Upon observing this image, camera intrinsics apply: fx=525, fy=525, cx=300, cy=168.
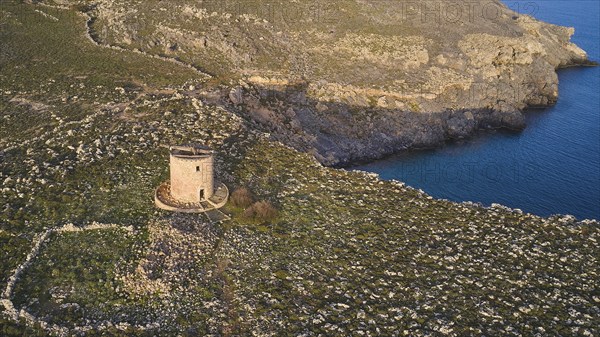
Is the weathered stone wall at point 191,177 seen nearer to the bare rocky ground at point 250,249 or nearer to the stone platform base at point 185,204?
the stone platform base at point 185,204

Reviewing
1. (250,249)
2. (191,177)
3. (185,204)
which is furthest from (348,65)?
(250,249)

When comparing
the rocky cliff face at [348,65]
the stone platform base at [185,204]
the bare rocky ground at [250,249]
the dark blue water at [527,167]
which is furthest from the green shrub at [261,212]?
the dark blue water at [527,167]

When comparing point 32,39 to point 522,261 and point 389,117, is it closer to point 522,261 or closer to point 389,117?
point 389,117

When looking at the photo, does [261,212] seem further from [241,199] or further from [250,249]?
[250,249]

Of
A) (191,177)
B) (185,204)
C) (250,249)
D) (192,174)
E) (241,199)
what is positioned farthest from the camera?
(241,199)

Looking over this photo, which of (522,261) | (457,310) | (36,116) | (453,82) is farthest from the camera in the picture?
(453,82)

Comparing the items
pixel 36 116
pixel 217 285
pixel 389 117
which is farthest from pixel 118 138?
pixel 389 117

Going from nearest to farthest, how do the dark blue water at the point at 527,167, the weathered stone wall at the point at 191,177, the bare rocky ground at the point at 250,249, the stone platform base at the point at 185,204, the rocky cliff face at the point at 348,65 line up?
the bare rocky ground at the point at 250,249
the weathered stone wall at the point at 191,177
the stone platform base at the point at 185,204
the dark blue water at the point at 527,167
the rocky cliff face at the point at 348,65
